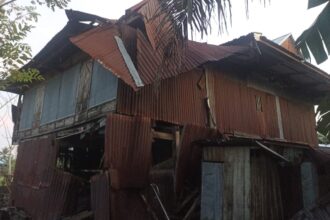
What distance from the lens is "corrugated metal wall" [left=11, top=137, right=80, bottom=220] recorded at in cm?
932

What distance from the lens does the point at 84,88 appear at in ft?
33.2

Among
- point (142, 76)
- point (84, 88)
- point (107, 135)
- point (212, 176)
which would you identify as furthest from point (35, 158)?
point (212, 176)

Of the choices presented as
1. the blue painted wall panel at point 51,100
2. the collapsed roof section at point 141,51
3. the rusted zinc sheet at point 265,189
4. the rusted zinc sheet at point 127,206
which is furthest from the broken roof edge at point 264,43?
the blue painted wall panel at point 51,100

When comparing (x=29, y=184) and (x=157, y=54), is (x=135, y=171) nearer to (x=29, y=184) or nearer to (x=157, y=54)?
(x=157, y=54)

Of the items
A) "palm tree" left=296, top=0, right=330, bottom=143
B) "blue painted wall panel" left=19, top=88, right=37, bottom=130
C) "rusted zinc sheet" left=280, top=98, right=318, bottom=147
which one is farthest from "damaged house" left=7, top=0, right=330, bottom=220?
"palm tree" left=296, top=0, right=330, bottom=143

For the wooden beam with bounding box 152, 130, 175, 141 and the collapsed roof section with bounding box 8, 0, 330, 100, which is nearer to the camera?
the collapsed roof section with bounding box 8, 0, 330, 100

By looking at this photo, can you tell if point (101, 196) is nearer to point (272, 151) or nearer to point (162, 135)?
point (162, 135)

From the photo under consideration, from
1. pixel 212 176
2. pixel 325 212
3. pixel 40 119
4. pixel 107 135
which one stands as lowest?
pixel 325 212

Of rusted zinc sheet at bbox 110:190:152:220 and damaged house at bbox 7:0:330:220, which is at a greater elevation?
damaged house at bbox 7:0:330:220

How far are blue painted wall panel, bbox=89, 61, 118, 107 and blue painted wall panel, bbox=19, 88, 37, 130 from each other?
15.2ft

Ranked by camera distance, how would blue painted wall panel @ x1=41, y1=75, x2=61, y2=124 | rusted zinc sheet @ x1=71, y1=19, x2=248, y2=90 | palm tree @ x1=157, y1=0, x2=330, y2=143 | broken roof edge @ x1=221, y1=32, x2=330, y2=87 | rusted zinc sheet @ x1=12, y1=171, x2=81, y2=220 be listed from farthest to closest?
blue painted wall panel @ x1=41, y1=75, x2=61, y2=124 → broken roof edge @ x1=221, y1=32, x2=330, y2=87 → rusted zinc sheet @ x1=12, y1=171, x2=81, y2=220 → rusted zinc sheet @ x1=71, y1=19, x2=248, y2=90 → palm tree @ x1=157, y1=0, x2=330, y2=143

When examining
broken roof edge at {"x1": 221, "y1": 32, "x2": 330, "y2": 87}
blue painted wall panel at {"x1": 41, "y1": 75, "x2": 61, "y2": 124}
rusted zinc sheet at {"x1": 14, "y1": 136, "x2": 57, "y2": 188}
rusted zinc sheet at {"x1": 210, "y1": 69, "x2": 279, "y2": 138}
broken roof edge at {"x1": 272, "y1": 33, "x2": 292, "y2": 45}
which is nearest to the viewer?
broken roof edge at {"x1": 221, "y1": 32, "x2": 330, "y2": 87}

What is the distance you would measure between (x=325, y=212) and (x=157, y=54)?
514cm

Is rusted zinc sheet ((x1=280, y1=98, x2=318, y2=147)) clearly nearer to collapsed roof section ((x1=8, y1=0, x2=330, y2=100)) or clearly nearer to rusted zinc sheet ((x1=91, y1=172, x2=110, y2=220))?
collapsed roof section ((x1=8, y1=0, x2=330, y2=100))
